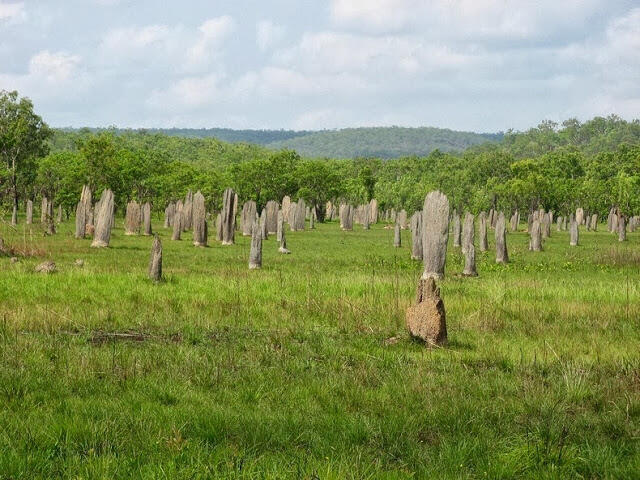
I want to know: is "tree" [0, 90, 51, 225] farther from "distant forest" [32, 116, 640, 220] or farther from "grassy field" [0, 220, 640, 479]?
"grassy field" [0, 220, 640, 479]

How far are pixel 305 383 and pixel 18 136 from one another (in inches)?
2232

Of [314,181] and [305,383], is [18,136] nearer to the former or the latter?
[314,181]

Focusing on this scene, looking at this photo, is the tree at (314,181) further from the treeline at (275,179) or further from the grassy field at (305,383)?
the grassy field at (305,383)

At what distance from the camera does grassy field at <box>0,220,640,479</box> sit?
6.12m

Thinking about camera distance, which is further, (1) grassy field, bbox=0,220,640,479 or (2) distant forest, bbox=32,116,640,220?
(2) distant forest, bbox=32,116,640,220

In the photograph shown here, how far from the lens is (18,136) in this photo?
58250 millimetres

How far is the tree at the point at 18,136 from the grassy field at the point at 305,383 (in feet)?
142

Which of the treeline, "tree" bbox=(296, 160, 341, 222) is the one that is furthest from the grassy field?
"tree" bbox=(296, 160, 341, 222)

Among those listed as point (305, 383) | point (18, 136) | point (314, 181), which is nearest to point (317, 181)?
point (314, 181)

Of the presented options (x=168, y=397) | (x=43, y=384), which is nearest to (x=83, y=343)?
(x=43, y=384)

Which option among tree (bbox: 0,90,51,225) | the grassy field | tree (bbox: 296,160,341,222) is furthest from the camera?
tree (bbox: 296,160,341,222)

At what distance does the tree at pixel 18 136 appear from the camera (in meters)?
56.8

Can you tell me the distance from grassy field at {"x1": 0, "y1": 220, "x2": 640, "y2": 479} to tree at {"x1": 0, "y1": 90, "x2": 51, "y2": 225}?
4341 centimetres

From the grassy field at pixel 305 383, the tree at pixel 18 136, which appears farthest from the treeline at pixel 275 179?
the grassy field at pixel 305 383
